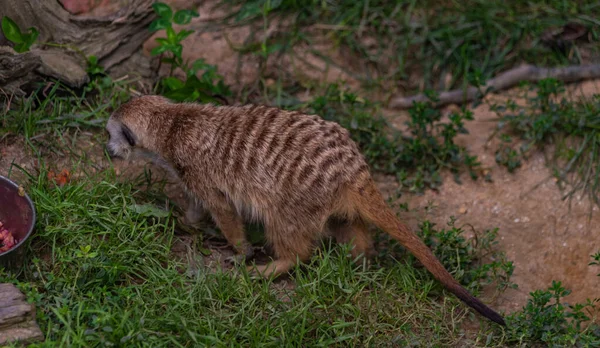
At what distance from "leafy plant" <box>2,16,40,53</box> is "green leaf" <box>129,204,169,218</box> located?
99 cm

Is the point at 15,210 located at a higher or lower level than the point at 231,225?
higher

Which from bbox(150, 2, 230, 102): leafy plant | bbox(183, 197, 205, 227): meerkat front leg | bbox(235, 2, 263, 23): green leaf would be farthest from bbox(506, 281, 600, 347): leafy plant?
bbox(235, 2, 263, 23): green leaf

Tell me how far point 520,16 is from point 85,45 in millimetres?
2520

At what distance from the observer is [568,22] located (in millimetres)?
4332

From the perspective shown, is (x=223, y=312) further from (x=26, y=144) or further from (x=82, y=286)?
(x=26, y=144)

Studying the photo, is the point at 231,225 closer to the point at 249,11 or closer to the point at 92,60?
the point at 92,60

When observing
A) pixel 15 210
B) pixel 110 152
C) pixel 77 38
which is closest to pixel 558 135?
pixel 110 152

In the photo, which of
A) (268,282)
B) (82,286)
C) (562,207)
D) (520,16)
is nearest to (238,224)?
(268,282)

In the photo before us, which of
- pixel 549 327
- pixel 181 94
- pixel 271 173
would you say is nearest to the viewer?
pixel 549 327

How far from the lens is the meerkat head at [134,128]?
3189 mm

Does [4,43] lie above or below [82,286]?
above

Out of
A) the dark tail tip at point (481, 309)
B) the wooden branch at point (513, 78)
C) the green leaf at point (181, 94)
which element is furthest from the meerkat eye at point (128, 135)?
the wooden branch at point (513, 78)

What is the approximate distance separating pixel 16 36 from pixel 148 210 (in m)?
1.09

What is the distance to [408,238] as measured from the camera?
2.96m
